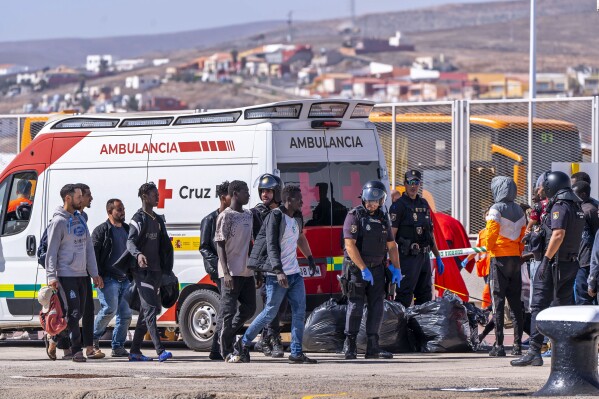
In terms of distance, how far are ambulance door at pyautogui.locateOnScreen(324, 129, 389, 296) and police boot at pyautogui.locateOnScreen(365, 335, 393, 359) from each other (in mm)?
1145

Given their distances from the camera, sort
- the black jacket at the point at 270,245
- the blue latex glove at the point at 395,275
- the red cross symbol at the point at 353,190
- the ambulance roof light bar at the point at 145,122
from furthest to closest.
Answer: the ambulance roof light bar at the point at 145,122
the red cross symbol at the point at 353,190
the blue latex glove at the point at 395,275
the black jacket at the point at 270,245

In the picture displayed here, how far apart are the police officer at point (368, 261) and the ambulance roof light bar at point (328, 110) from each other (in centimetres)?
155

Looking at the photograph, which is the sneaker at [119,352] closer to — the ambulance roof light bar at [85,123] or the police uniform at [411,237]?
the ambulance roof light bar at [85,123]

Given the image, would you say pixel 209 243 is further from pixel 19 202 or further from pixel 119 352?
pixel 19 202

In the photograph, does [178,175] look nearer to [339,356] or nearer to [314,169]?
[314,169]

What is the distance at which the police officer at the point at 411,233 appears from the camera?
1534 cm

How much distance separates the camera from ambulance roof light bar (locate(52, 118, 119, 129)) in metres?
16.1

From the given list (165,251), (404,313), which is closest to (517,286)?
(404,313)

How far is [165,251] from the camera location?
14.2 metres

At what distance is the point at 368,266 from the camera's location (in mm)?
14008

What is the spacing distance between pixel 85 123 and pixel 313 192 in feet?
9.66

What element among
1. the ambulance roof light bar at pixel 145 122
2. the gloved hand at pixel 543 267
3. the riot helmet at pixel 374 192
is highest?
the ambulance roof light bar at pixel 145 122

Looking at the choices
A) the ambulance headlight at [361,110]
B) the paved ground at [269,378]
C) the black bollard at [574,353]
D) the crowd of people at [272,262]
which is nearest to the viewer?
the paved ground at [269,378]

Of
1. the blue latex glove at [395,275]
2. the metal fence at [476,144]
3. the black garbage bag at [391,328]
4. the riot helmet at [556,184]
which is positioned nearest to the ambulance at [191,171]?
the black garbage bag at [391,328]
